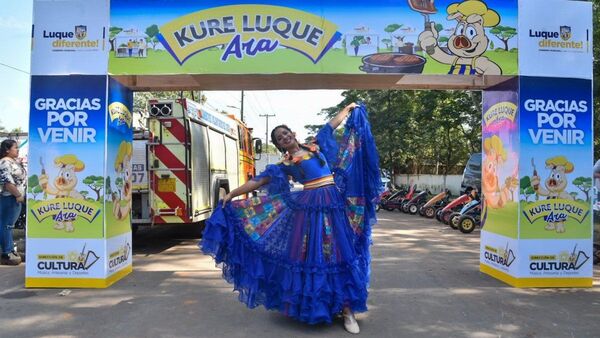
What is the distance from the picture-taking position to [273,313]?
5023mm

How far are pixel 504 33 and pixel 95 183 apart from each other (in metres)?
5.22

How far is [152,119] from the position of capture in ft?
27.6

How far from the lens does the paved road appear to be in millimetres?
4527

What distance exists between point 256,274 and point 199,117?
5153 millimetres

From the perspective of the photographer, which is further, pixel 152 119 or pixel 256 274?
pixel 152 119

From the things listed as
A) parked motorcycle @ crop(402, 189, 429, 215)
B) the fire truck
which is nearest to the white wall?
parked motorcycle @ crop(402, 189, 429, 215)

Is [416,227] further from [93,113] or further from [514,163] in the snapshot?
[93,113]

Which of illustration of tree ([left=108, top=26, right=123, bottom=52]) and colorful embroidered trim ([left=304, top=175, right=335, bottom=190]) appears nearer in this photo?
colorful embroidered trim ([left=304, top=175, right=335, bottom=190])

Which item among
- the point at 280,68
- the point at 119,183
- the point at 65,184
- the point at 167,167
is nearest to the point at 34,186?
the point at 65,184

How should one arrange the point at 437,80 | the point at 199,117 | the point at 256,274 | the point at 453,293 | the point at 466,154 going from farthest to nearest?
the point at 466,154, the point at 199,117, the point at 437,80, the point at 453,293, the point at 256,274

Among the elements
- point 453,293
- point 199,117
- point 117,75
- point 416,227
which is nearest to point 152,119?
point 199,117

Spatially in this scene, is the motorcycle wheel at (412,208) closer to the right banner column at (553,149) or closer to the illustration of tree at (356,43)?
the right banner column at (553,149)

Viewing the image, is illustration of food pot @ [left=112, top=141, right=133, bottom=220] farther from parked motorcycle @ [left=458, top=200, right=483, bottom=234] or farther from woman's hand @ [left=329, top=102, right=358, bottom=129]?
parked motorcycle @ [left=458, top=200, right=483, bottom=234]

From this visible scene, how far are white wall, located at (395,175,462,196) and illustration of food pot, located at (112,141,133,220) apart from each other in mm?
19032
